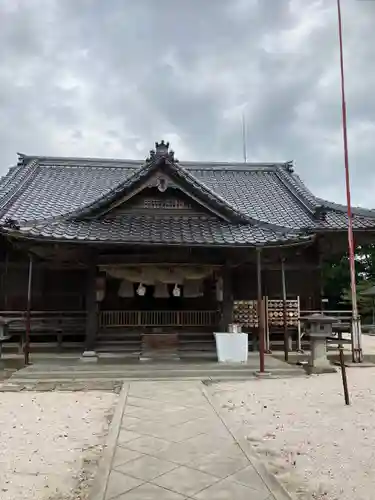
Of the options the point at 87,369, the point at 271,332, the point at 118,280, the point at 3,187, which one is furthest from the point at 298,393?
the point at 3,187

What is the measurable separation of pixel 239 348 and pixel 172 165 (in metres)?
5.65

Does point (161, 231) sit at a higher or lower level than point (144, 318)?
higher

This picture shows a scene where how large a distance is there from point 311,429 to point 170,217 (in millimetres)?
8609

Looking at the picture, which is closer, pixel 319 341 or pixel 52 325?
pixel 319 341

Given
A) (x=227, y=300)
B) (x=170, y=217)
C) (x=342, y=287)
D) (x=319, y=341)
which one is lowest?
(x=319, y=341)

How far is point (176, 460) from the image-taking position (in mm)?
4594

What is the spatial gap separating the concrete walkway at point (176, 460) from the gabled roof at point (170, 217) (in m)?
5.72

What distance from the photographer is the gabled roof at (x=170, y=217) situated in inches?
474

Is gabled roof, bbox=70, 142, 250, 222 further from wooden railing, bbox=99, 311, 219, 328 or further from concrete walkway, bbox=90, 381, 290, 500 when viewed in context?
concrete walkway, bbox=90, 381, 290, 500

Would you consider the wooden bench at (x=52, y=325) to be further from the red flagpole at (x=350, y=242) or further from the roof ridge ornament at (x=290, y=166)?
the roof ridge ornament at (x=290, y=166)

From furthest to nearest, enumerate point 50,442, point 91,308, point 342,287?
point 342,287 < point 91,308 < point 50,442

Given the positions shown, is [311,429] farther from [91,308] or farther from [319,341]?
[91,308]

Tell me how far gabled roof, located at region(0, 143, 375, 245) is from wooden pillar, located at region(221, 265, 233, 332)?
123 cm

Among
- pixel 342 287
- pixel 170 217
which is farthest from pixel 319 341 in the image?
pixel 342 287
